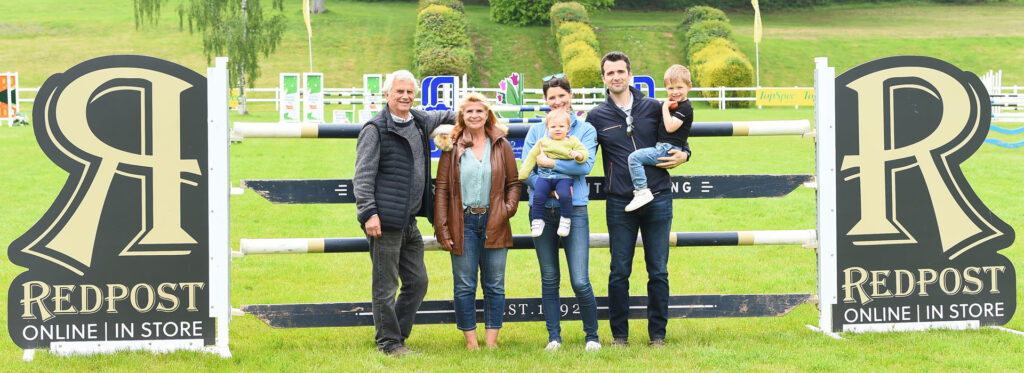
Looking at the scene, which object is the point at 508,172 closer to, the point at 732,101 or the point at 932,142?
the point at 932,142

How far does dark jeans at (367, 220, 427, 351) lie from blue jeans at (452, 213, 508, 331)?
209 mm

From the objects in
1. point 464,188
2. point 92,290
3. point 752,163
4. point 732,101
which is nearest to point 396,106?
point 464,188

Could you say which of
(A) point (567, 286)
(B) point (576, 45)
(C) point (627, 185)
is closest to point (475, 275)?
(C) point (627, 185)

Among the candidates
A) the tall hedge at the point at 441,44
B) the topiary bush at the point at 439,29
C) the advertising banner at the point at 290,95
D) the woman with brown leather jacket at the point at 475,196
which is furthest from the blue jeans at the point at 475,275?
the topiary bush at the point at 439,29

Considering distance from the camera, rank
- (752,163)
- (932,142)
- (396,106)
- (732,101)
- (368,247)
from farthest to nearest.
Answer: (732,101), (752,163), (932,142), (368,247), (396,106)

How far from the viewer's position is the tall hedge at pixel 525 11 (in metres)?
54.7

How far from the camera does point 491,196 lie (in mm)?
4875

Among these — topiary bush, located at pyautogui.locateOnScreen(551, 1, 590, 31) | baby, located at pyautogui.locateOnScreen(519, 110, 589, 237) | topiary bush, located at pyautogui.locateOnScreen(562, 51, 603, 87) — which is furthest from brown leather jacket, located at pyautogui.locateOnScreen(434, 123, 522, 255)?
topiary bush, located at pyautogui.locateOnScreen(551, 1, 590, 31)

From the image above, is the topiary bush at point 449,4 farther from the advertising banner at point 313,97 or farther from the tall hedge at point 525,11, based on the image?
the advertising banner at point 313,97

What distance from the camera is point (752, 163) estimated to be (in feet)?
48.8

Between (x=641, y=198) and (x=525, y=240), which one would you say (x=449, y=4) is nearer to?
(x=525, y=240)

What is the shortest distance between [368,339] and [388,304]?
54 cm

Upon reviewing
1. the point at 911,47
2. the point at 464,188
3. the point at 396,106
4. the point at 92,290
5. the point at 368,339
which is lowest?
the point at 368,339

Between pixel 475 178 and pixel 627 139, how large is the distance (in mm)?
810
